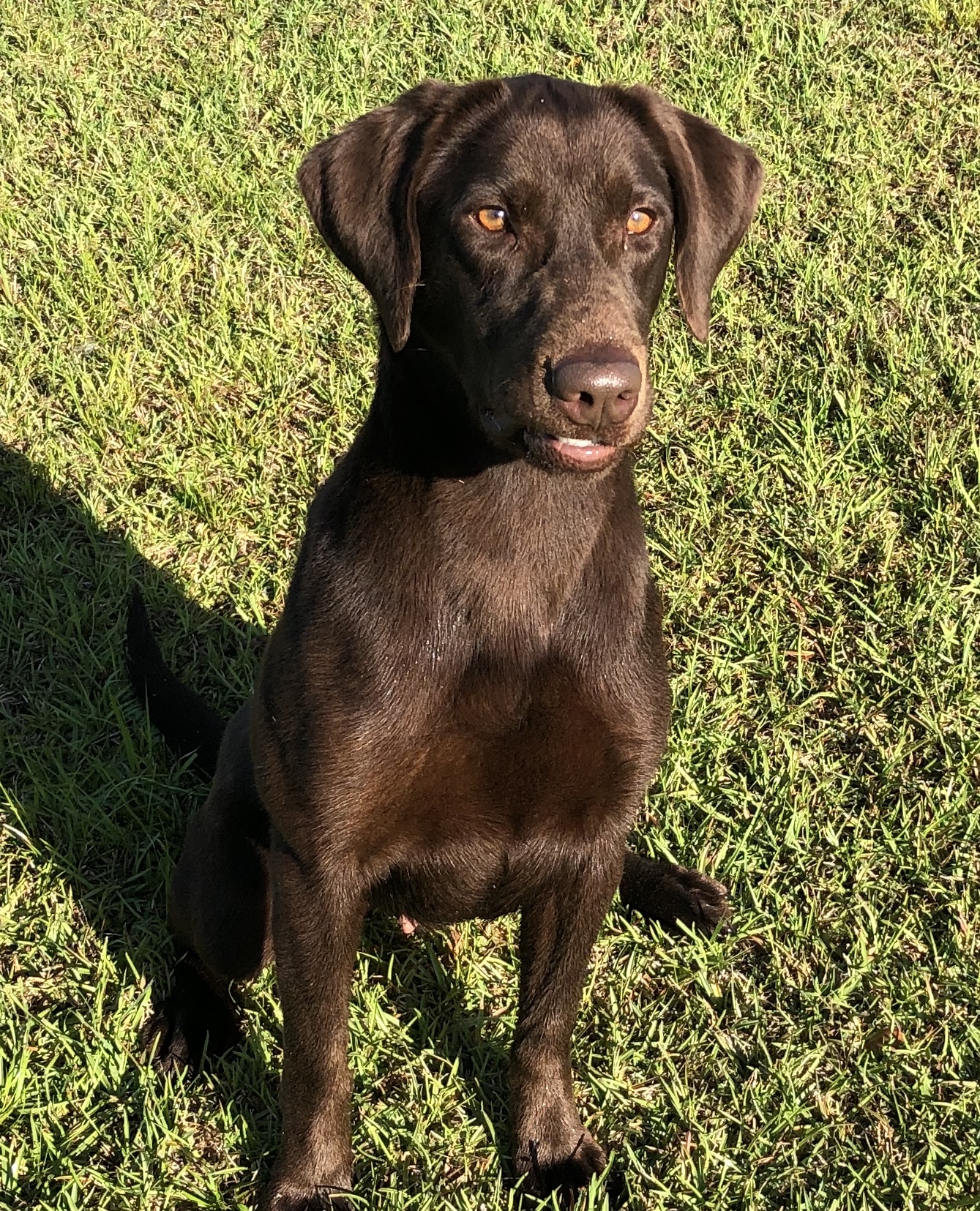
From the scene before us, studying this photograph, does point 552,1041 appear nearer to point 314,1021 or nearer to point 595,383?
point 314,1021

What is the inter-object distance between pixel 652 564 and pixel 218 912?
5.55 feet

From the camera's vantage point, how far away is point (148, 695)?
11.0ft

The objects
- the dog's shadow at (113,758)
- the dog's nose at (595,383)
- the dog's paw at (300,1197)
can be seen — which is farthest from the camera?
the dog's shadow at (113,758)

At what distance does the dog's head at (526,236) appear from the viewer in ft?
6.82

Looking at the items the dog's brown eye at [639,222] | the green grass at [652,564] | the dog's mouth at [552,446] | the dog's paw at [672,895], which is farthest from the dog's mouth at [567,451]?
the green grass at [652,564]

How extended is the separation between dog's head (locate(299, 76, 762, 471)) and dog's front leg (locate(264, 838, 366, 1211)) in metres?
0.83

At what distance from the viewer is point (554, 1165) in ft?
8.97

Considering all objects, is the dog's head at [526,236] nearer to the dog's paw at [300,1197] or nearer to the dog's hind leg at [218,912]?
the dog's hind leg at [218,912]

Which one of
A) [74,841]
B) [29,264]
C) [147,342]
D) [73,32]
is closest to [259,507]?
[147,342]

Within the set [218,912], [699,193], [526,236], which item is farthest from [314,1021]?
[699,193]

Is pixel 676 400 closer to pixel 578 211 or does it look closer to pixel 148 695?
pixel 148 695

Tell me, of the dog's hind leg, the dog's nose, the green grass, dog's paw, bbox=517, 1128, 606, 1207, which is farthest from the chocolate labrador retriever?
the green grass

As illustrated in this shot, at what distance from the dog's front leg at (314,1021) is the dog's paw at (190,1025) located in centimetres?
34

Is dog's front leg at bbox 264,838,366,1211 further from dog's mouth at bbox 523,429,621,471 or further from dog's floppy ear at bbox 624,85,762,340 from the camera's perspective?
dog's floppy ear at bbox 624,85,762,340
